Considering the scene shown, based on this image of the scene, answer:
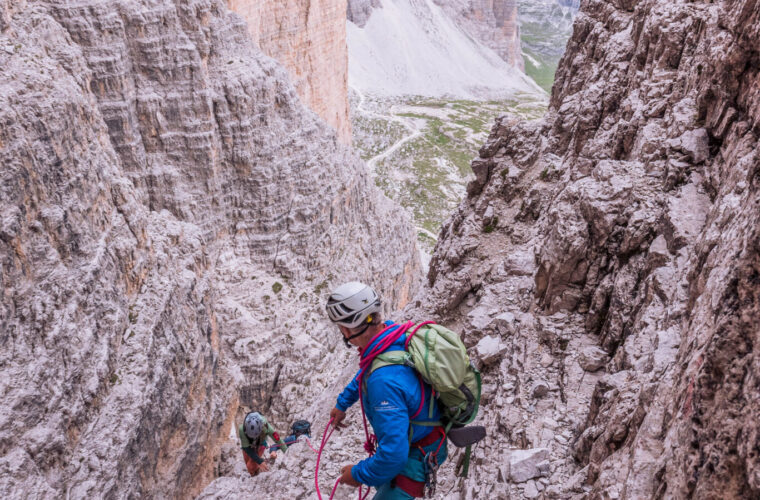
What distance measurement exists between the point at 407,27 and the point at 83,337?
549 ft

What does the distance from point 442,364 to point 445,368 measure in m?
0.05

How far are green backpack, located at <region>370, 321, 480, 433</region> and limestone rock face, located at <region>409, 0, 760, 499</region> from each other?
1.70 m

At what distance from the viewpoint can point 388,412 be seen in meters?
5.46

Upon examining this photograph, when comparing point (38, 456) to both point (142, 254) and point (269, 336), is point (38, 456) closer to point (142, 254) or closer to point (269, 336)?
point (142, 254)

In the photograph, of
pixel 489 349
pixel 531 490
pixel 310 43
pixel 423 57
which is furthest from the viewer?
pixel 423 57

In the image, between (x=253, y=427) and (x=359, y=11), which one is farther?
(x=359, y=11)

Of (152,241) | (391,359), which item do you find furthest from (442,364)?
(152,241)

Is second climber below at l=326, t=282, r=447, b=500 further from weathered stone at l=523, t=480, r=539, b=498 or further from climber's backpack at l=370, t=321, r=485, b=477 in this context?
weathered stone at l=523, t=480, r=539, b=498

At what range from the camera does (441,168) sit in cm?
9850

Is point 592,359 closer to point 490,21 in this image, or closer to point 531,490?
point 531,490

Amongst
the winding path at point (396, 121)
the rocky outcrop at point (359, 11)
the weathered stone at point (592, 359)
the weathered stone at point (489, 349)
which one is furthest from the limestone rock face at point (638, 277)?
the rocky outcrop at point (359, 11)

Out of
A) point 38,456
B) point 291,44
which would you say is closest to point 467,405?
point 38,456

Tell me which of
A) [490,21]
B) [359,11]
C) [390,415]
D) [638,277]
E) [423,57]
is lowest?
[423,57]

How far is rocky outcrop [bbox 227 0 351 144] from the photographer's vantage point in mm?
41875
